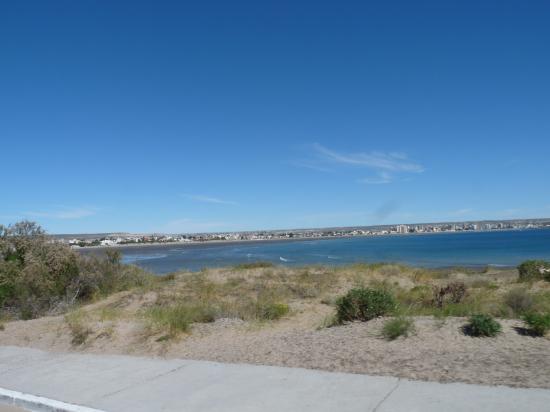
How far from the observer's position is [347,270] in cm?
3031

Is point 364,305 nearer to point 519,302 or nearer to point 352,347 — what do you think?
point 352,347

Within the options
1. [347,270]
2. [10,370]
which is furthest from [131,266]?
[10,370]

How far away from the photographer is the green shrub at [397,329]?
28.5 ft

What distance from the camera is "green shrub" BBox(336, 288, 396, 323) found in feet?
35.0

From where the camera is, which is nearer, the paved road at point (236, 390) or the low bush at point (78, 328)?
the paved road at point (236, 390)

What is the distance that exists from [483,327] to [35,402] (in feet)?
20.6

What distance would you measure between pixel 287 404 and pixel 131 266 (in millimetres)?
20532

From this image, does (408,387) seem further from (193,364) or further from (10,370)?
(10,370)

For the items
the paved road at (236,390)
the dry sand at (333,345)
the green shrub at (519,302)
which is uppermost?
the green shrub at (519,302)

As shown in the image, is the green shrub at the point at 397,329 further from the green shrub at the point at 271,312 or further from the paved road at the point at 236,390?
the green shrub at the point at 271,312

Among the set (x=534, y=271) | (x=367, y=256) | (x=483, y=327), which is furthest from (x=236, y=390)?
(x=367, y=256)

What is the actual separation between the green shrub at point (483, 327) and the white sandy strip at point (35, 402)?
5.46 meters

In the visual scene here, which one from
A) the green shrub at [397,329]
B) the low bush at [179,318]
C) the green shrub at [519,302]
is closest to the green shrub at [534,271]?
the green shrub at [519,302]

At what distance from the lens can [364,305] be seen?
10.8 m
